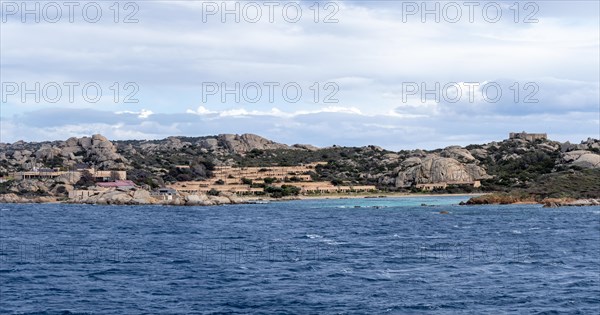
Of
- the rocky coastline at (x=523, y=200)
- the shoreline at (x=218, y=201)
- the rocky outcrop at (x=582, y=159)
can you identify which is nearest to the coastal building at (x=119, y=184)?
the shoreline at (x=218, y=201)

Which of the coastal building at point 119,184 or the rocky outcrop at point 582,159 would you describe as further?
the coastal building at point 119,184

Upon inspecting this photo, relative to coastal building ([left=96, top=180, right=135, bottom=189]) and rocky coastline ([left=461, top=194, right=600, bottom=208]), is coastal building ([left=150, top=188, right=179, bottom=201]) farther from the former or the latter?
rocky coastline ([left=461, top=194, right=600, bottom=208])

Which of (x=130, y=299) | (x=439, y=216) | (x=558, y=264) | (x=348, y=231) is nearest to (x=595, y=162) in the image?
(x=439, y=216)

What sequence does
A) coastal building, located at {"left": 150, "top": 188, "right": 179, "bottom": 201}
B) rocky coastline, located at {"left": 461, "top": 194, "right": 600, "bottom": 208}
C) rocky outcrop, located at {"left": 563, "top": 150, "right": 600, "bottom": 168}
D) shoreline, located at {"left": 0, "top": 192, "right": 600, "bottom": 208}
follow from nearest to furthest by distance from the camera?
1. rocky coastline, located at {"left": 461, "top": 194, "right": 600, "bottom": 208}
2. shoreline, located at {"left": 0, "top": 192, "right": 600, "bottom": 208}
3. coastal building, located at {"left": 150, "top": 188, "right": 179, "bottom": 201}
4. rocky outcrop, located at {"left": 563, "top": 150, "right": 600, "bottom": 168}

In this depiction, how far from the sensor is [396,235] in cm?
8912

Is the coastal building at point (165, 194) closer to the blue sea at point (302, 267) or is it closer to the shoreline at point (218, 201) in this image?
the shoreline at point (218, 201)

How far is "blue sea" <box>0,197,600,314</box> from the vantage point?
44938mm

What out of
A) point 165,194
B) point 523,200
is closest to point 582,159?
point 523,200

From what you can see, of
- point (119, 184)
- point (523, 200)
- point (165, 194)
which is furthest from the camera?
point (119, 184)

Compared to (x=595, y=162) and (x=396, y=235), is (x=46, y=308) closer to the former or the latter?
(x=396, y=235)

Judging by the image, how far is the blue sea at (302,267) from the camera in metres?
44.9

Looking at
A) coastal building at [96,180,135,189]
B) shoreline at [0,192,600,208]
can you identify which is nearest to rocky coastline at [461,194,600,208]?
shoreline at [0,192,600,208]

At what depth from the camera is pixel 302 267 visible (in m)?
60.3

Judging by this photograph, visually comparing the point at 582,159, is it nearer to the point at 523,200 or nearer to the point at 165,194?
the point at 523,200
